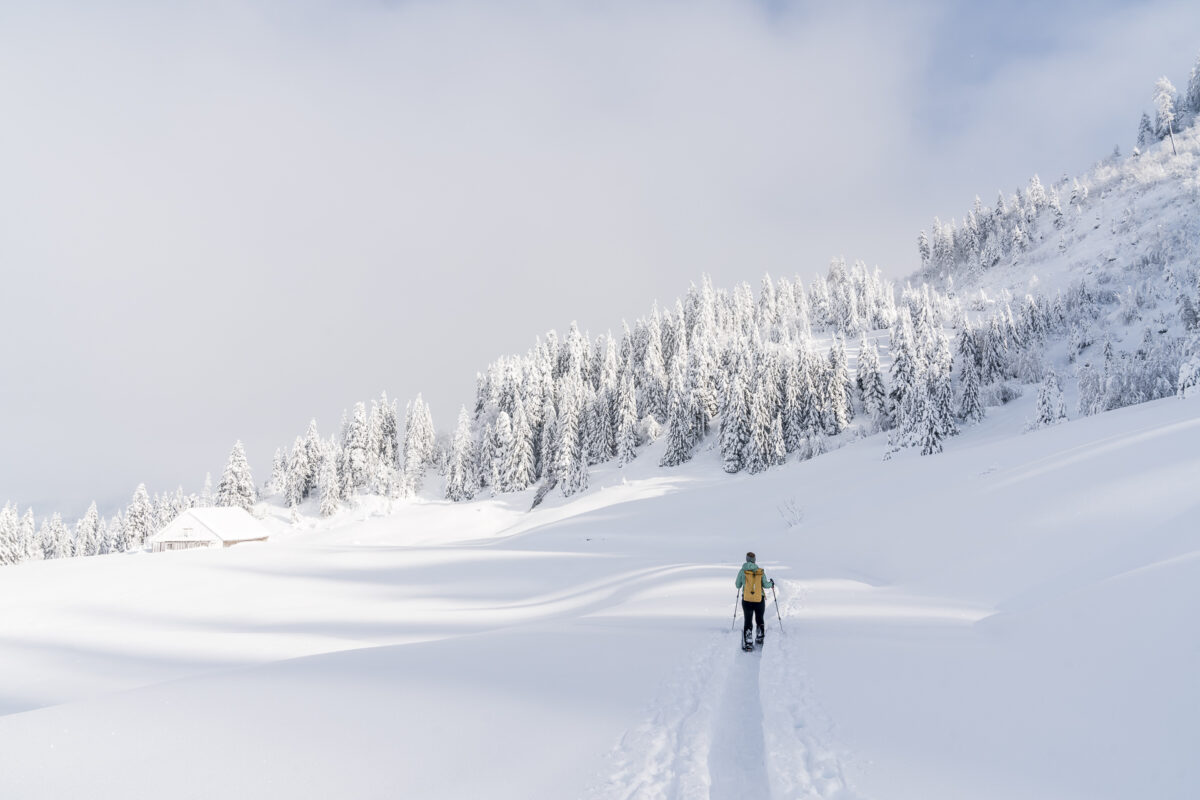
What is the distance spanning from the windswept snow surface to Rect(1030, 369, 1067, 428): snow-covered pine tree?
28042mm

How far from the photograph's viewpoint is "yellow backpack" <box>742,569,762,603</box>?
11672 mm

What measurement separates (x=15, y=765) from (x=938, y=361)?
2525 inches

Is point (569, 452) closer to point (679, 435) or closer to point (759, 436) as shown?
point (679, 435)

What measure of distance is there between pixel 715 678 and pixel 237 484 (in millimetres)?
86127

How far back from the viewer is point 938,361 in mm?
55438

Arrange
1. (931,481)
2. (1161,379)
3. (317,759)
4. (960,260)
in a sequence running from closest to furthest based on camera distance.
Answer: (317,759)
(931,481)
(1161,379)
(960,260)

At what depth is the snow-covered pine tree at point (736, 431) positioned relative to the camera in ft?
206

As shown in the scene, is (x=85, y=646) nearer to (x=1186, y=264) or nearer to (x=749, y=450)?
(x=749, y=450)

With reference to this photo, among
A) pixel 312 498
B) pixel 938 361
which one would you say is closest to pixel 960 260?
pixel 938 361

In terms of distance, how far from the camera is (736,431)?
208 feet

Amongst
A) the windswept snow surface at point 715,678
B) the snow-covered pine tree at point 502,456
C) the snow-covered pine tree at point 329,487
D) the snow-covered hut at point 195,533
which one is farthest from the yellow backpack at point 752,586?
the snow-covered pine tree at point 329,487

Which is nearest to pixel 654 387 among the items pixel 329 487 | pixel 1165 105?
pixel 329 487

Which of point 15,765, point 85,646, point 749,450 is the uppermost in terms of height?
point 749,450

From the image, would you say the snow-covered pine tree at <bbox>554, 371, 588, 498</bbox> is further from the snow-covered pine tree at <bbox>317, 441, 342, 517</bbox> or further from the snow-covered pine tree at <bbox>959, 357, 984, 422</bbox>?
the snow-covered pine tree at <bbox>959, 357, 984, 422</bbox>
